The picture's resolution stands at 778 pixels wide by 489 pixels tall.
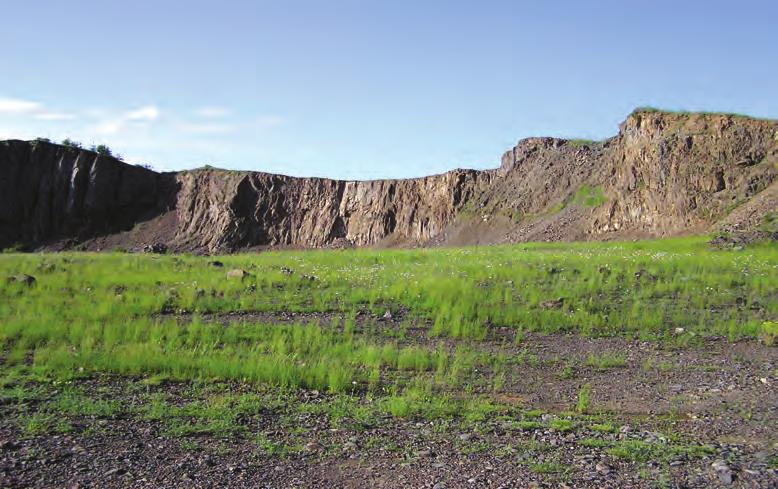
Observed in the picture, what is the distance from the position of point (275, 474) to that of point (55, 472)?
6.37 ft

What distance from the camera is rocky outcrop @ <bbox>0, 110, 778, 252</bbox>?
45.9 metres

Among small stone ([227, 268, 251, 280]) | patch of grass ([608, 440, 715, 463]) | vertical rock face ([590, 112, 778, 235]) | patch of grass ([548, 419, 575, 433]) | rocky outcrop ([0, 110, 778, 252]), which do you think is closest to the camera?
patch of grass ([608, 440, 715, 463])

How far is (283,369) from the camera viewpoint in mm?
9164

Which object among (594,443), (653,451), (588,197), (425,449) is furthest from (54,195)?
(653,451)

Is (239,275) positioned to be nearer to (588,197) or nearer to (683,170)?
(683,170)

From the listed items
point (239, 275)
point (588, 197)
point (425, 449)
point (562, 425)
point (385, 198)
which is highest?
point (588, 197)

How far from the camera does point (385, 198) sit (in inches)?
2689

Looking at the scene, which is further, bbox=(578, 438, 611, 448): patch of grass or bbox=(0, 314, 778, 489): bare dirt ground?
bbox=(578, 438, 611, 448): patch of grass

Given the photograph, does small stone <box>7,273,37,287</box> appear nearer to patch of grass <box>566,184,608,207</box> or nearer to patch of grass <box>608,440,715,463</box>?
patch of grass <box>608,440,715,463</box>

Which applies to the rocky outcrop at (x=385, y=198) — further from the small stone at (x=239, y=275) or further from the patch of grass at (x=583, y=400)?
the patch of grass at (x=583, y=400)

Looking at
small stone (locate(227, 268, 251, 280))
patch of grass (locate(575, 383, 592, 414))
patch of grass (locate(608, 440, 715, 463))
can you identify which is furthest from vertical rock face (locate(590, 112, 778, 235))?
patch of grass (locate(608, 440, 715, 463))

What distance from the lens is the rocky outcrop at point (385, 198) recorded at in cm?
4591

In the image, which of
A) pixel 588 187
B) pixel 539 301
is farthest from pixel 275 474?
pixel 588 187

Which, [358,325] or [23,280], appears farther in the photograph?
[23,280]
